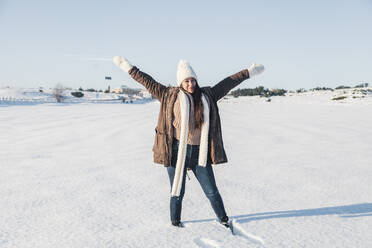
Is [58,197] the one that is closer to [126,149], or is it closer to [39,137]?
[126,149]

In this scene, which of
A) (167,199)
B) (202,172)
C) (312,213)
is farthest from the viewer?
(167,199)

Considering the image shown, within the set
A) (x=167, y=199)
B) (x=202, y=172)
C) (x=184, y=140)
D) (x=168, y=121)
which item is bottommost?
(x=167, y=199)

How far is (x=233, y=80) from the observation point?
325cm

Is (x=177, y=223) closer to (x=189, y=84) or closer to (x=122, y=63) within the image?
(x=189, y=84)

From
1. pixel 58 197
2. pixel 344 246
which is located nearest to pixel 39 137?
pixel 58 197

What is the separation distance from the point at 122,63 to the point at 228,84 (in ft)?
3.68

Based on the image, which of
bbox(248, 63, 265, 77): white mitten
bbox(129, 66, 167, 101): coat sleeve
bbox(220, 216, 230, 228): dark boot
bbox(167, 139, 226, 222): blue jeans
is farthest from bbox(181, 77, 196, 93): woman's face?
bbox(220, 216, 230, 228): dark boot

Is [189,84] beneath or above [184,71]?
beneath

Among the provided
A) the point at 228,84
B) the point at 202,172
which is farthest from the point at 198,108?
the point at 202,172

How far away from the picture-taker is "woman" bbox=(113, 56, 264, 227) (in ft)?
9.70

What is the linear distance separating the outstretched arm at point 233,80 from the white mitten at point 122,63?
35.3 inches

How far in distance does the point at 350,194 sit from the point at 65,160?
4993mm

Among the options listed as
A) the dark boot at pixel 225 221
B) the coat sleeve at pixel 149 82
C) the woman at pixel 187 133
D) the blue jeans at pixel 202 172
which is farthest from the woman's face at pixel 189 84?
the dark boot at pixel 225 221

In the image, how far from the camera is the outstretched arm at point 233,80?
125 inches
